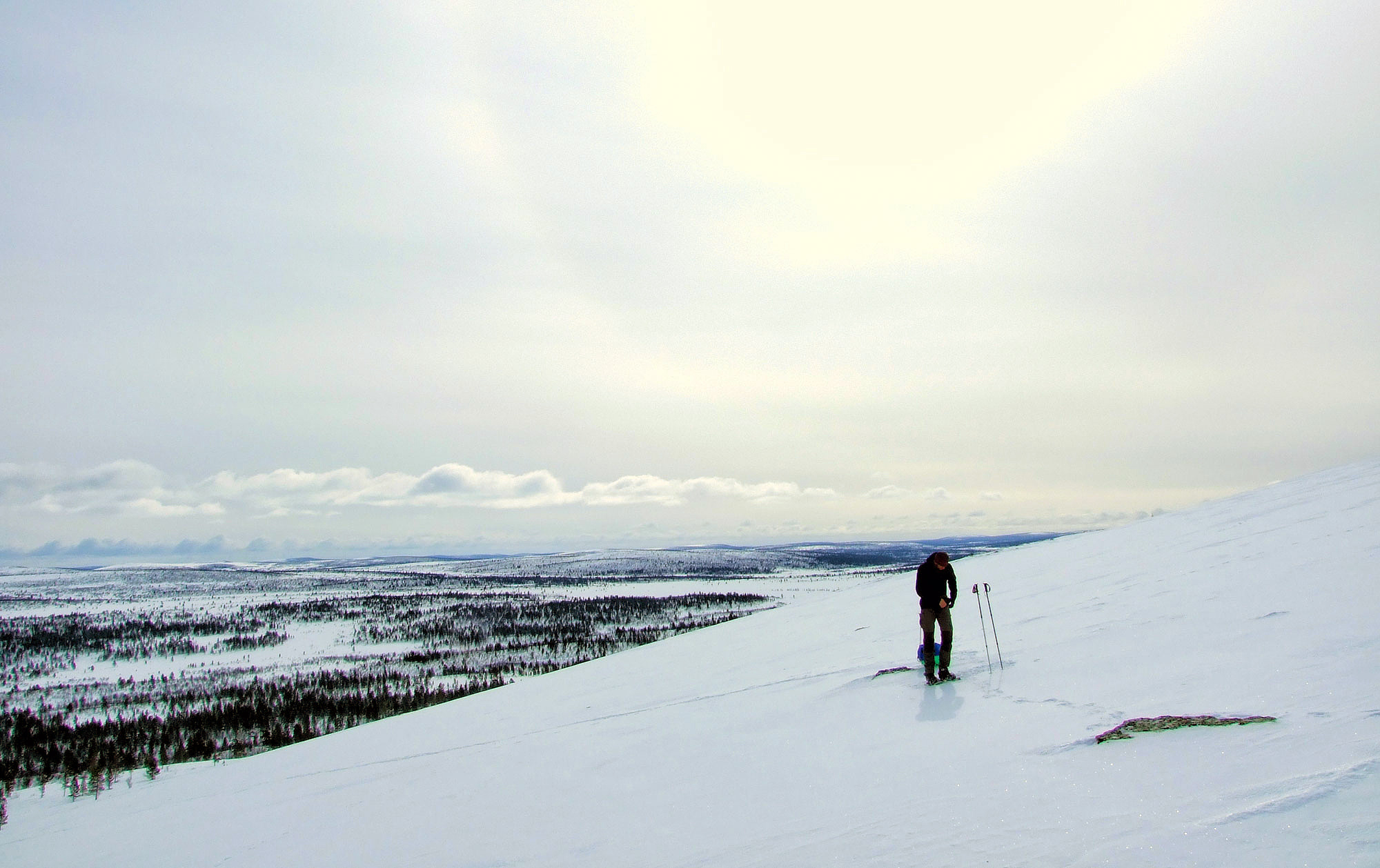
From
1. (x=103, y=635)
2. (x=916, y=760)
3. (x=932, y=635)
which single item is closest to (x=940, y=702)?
(x=932, y=635)

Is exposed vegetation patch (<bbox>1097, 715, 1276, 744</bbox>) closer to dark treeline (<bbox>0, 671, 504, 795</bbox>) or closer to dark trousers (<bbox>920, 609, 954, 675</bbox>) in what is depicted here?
dark trousers (<bbox>920, 609, 954, 675</bbox>)

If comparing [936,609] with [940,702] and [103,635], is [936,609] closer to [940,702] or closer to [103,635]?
[940,702]

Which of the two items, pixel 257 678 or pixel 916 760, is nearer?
pixel 916 760

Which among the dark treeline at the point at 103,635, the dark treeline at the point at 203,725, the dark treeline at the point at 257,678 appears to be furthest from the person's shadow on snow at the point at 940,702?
the dark treeline at the point at 103,635

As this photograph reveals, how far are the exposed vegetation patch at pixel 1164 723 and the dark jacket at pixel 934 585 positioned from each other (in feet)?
8.39

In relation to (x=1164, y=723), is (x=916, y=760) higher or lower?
lower

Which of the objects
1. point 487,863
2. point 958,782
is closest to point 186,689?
point 487,863

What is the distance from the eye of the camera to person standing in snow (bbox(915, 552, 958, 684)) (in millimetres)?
7762

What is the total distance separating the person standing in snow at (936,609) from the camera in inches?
306

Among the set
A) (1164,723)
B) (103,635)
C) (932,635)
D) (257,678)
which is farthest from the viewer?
(103,635)

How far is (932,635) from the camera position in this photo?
8.00m

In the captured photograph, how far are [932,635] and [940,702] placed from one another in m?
1.07

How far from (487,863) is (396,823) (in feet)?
6.47

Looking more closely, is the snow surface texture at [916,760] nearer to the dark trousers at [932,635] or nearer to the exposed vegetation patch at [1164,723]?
the exposed vegetation patch at [1164,723]
